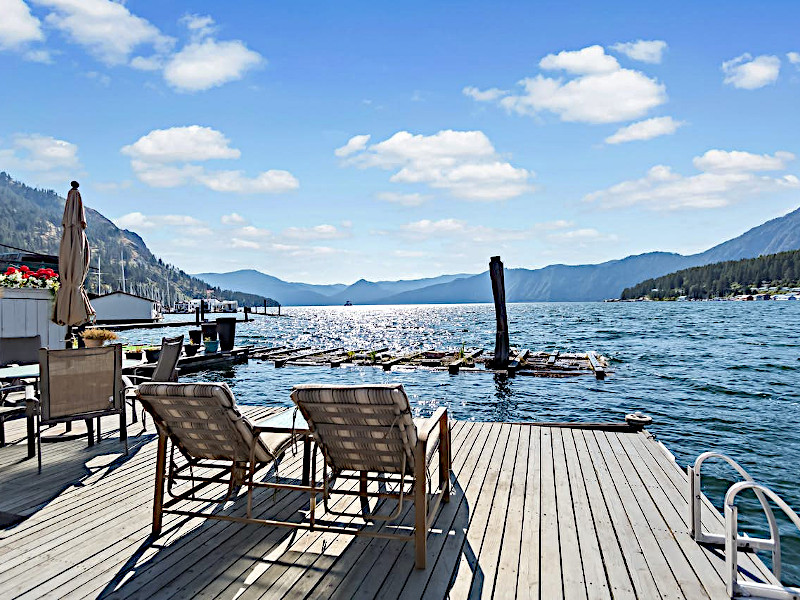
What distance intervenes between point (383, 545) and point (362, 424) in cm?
88

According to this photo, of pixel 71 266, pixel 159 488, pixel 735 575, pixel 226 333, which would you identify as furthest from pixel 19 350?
pixel 226 333

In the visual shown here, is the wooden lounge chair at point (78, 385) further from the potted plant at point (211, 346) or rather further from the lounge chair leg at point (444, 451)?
the potted plant at point (211, 346)

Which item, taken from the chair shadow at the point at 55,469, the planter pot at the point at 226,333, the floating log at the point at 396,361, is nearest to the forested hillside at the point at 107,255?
the planter pot at the point at 226,333

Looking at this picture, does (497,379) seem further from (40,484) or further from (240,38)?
(40,484)

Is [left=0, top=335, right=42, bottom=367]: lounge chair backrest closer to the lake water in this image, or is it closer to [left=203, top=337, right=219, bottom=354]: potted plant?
the lake water

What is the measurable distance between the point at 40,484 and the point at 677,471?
551 cm

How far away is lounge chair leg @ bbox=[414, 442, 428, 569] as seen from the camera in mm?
2764

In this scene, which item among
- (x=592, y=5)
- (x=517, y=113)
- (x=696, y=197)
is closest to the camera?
(x=592, y=5)

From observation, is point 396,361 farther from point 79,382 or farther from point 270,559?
point 270,559

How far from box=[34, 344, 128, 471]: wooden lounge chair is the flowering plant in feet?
14.2

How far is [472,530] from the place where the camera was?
3.28 meters

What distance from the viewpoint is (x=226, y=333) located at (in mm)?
19734

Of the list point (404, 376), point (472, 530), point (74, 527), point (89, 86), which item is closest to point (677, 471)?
point (472, 530)

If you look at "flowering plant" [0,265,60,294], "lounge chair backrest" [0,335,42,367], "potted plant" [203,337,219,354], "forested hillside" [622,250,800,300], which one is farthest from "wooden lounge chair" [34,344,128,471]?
"forested hillside" [622,250,800,300]
